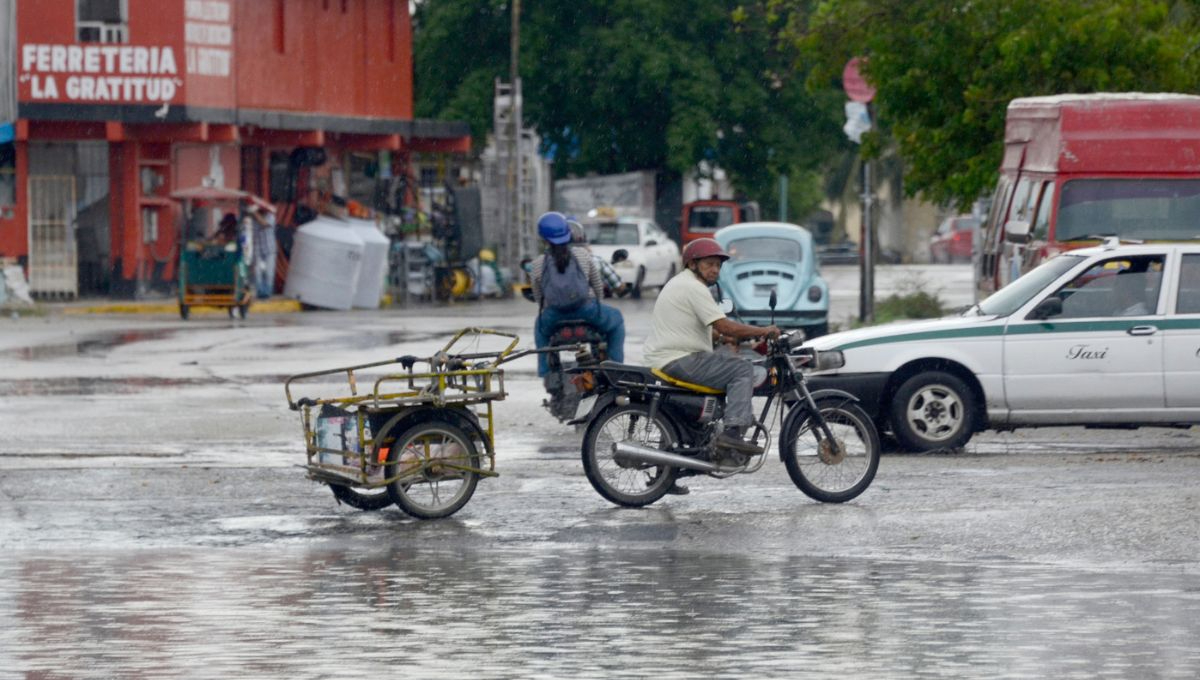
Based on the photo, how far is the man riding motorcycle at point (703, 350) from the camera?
11742 millimetres

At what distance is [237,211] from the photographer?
38.6 metres

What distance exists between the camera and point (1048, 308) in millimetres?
14266

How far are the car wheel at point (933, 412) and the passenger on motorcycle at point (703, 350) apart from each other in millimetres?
2716

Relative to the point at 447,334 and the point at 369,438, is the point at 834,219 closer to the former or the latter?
the point at 447,334

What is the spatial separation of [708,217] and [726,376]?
43715 millimetres

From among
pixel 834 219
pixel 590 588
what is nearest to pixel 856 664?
pixel 590 588

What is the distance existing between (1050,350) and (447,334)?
15.2 m

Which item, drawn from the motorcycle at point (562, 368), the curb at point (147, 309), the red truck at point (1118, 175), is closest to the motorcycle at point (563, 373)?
the motorcycle at point (562, 368)

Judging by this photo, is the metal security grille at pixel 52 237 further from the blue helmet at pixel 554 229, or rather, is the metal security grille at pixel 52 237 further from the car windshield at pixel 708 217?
the blue helmet at pixel 554 229

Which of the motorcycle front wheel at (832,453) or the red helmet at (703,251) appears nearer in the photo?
Result: the motorcycle front wheel at (832,453)

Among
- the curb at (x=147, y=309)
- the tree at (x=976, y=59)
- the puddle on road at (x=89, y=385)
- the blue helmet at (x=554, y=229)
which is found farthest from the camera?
the curb at (x=147, y=309)

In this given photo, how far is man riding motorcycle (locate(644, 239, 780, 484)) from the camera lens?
38.5 feet

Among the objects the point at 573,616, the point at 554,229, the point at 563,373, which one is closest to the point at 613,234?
the point at 563,373

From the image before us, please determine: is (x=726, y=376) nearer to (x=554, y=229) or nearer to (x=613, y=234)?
(x=554, y=229)
